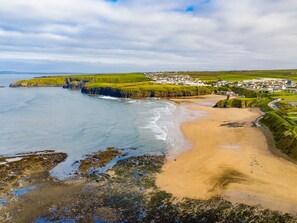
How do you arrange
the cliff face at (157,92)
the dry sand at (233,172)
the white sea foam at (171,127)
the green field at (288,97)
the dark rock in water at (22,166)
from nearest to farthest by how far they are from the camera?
the dry sand at (233,172) < the dark rock in water at (22,166) < the white sea foam at (171,127) < the green field at (288,97) < the cliff face at (157,92)

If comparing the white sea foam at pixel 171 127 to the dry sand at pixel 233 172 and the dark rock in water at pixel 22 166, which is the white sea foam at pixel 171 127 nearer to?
the dry sand at pixel 233 172

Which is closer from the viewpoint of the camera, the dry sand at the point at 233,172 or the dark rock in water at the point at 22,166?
the dry sand at the point at 233,172

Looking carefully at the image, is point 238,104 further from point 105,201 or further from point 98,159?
point 105,201

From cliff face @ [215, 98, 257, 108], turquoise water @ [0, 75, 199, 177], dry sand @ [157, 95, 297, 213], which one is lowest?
turquoise water @ [0, 75, 199, 177]

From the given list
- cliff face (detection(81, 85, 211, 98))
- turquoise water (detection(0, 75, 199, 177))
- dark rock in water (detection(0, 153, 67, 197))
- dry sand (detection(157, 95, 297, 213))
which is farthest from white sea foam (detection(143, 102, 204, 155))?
cliff face (detection(81, 85, 211, 98))

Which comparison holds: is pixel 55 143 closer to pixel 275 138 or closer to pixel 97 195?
pixel 97 195

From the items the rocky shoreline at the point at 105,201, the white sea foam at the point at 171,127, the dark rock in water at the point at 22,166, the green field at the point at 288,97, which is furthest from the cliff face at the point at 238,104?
the dark rock in water at the point at 22,166

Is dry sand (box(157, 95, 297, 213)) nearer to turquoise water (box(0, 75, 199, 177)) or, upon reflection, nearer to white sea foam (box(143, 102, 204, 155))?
white sea foam (box(143, 102, 204, 155))
